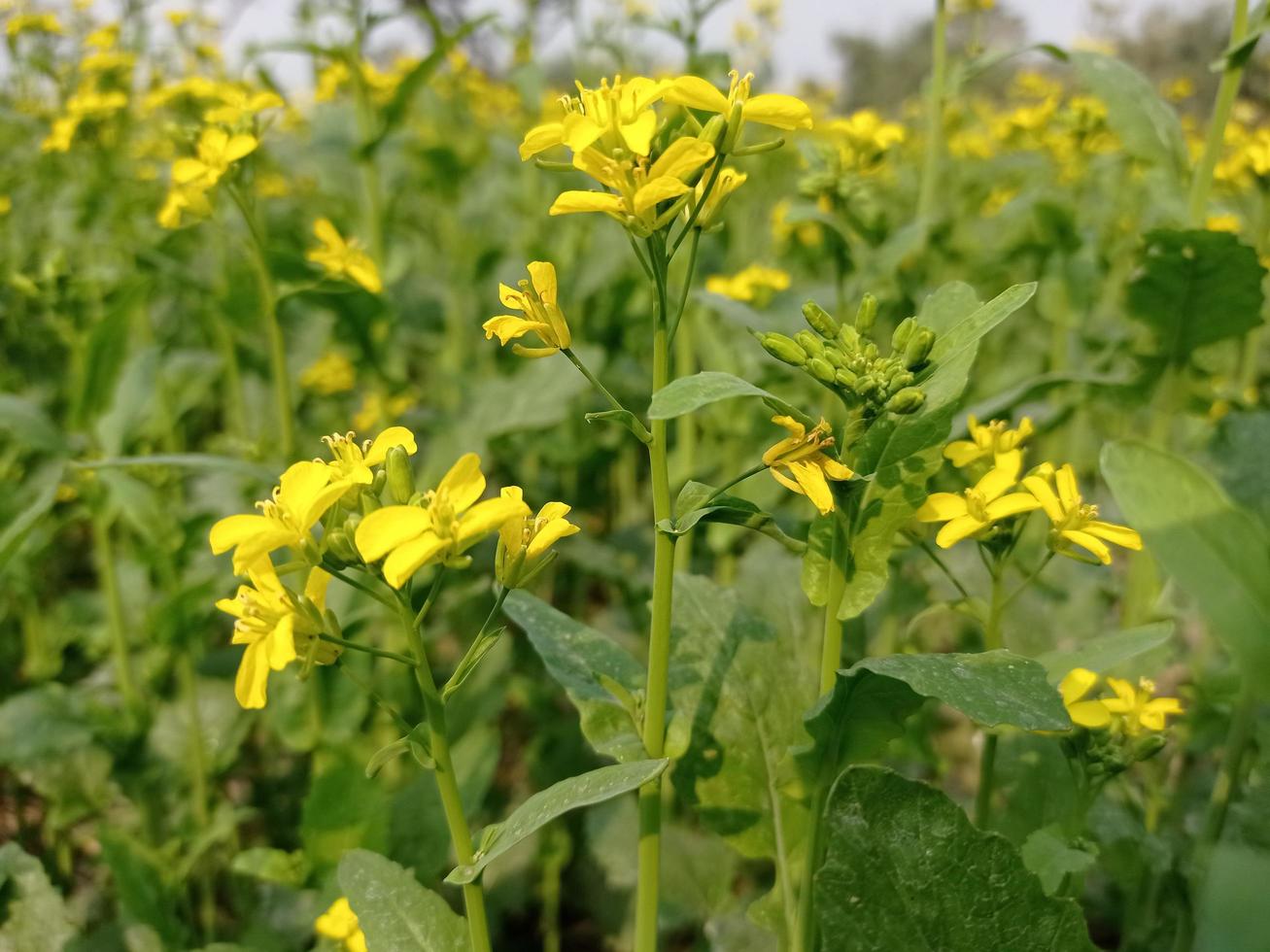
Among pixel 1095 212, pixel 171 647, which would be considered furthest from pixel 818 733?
pixel 1095 212

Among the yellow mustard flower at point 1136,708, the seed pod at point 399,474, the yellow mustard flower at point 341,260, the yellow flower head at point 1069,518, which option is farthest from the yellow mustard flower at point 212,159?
the yellow mustard flower at point 1136,708

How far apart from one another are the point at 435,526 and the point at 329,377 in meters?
2.34

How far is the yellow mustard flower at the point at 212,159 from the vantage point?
2.04 metres

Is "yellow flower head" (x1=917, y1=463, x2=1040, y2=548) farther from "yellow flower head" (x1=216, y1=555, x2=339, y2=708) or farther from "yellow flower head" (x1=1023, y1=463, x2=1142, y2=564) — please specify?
"yellow flower head" (x1=216, y1=555, x2=339, y2=708)

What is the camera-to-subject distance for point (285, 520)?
1.15 metres

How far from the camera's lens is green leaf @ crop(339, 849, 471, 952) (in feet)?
4.32

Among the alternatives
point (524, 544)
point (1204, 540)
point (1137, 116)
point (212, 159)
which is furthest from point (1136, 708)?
point (212, 159)

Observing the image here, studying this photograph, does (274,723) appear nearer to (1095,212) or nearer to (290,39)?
(290,39)

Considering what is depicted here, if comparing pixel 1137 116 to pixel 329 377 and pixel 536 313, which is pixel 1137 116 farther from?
pixel 329 377

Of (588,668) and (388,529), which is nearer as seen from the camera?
(388,529)

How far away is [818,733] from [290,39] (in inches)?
98.8

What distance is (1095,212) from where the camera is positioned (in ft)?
15.4

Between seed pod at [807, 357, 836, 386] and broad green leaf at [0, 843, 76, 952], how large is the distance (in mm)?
1582

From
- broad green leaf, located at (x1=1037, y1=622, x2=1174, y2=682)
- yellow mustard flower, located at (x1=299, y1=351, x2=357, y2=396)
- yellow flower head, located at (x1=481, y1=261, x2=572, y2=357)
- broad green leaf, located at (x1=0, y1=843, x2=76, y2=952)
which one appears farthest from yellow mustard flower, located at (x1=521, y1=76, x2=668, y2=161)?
yellow mustard flower, located at (x1=299, y1=351, x2=357, y2=396)
